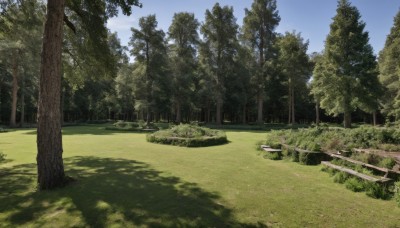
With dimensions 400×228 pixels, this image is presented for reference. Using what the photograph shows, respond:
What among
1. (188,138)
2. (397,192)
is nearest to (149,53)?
(188,138)

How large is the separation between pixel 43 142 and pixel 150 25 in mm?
33259

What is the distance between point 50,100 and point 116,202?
3.53 metres

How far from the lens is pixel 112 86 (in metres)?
56.8

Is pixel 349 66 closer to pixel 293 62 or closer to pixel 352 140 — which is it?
pixel 293 62

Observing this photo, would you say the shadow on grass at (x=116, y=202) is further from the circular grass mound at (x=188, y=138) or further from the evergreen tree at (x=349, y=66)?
the evergreen tree at (x=349, y=66)

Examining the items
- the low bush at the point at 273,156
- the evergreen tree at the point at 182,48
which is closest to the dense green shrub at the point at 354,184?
the low bush at the point at 273,156

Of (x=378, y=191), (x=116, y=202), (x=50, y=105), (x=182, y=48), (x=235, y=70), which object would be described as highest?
(x=182, y=48)

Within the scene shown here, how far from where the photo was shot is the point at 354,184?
794cm

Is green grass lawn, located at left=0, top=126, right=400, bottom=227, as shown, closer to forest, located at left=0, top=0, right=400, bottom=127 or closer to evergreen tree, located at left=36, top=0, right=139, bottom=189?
evergreen tree, located at left=36, top=0, right=139, bottom=189

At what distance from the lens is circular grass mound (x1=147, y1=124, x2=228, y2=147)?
18.3 meters

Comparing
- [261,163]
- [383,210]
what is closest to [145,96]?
[261,163]

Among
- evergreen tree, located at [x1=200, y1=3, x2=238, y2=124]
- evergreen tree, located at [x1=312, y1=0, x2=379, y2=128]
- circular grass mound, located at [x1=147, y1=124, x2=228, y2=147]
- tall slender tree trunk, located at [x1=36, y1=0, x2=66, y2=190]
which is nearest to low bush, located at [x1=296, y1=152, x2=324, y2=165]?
circular grass mound, located at [x1=147, y1=124, x2=228, y2=147]

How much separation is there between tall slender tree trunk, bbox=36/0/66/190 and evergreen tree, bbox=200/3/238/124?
113ft

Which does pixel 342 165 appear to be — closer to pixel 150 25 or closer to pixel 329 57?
pixel 329 57
